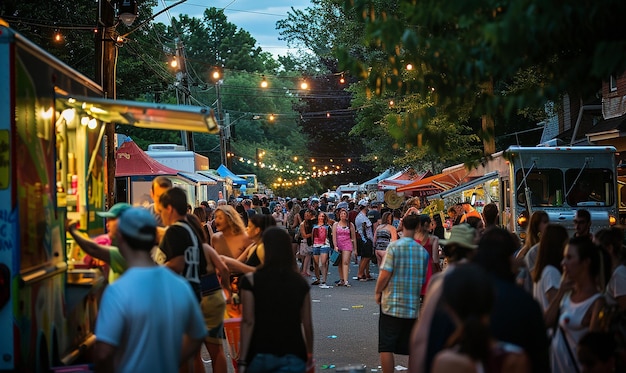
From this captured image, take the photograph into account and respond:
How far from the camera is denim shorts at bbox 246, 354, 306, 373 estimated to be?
6273 mm

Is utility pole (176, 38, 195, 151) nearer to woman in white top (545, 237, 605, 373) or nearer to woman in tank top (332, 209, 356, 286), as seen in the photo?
woman in tank top (332, 209, 356, 286)

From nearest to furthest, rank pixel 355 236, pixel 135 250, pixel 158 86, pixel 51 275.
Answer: pixel 135 250
pixel 51 275
pixel 355 236
pixel 158 86

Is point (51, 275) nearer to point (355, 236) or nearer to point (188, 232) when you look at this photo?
point (188, 232)

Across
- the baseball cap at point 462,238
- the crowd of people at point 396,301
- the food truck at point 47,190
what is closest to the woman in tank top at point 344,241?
the crowd of people at point 396,301

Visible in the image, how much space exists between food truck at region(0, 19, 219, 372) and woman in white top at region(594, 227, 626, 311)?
3488 mm

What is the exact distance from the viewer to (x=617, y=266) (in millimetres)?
8289

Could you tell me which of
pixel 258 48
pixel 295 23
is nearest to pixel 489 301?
pixel 295 23

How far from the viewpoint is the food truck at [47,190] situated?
6.12 meters

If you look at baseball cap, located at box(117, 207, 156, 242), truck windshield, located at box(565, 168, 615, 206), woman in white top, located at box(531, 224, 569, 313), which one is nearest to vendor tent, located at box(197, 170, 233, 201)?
truck windshield, located at box(565, 168, 615, 206)

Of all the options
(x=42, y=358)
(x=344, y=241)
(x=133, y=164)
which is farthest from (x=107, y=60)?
(x=42, y=358)

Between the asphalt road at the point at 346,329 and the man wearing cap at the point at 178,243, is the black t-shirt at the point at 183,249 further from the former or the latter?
the asphalt road at the point at 346,329

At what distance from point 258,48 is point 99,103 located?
348 feet

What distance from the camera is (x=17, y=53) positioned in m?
6.39

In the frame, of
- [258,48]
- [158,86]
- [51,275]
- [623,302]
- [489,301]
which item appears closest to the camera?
[489,301]
